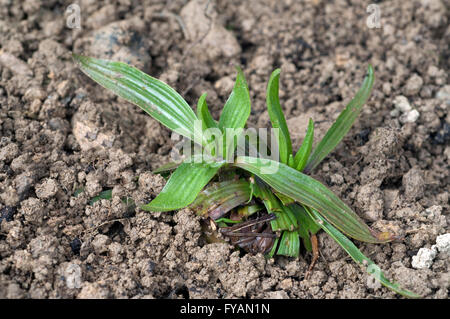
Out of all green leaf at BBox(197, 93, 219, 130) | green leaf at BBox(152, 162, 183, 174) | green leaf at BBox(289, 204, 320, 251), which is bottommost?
green leaf at BBox(289, 204, 320, 251)

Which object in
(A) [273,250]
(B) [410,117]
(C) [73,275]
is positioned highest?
(B) [410,117]

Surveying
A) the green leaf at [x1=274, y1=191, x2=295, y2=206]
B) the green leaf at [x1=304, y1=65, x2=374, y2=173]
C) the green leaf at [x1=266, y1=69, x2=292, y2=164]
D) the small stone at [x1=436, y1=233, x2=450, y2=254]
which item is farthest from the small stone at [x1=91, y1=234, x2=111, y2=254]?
the small stone at [x1=436, y1=233, x2=450, y2=254]

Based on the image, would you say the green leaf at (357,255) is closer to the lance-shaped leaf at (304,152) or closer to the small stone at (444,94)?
the lance-shaped leaf at (304,152)

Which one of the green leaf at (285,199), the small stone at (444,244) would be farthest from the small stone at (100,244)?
the small stone at (444,244)

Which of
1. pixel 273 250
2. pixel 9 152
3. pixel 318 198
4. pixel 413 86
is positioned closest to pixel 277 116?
pixel 318 198

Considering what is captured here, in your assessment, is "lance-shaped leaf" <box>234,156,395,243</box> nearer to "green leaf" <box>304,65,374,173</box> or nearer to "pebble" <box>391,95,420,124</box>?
"green leaf" <box>304,65,374,173</box>

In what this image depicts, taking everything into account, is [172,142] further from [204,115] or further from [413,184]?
[413,184]
